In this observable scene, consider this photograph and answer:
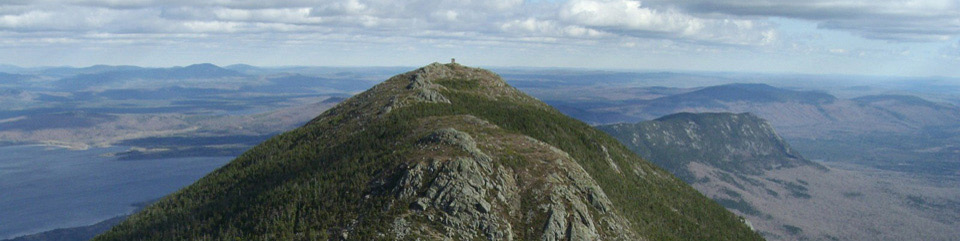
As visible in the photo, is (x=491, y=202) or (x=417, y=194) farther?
(x=491, y=202)

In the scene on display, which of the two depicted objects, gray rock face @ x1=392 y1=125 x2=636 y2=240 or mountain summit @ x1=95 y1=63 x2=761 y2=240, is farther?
mountain summit @ x1=95 y1=63 x2=761 y2=240

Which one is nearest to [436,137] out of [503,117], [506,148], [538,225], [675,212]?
[506,148]

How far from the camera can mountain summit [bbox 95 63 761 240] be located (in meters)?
102

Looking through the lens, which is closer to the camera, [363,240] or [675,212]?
[363,240]

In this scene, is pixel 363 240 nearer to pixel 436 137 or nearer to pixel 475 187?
pixel 475 187

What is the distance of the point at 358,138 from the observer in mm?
157000

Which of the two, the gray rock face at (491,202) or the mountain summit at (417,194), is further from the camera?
the mountain summit at (417,194)

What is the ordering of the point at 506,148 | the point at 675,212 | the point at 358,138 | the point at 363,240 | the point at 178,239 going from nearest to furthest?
1. the point at 363,240
2. the point at 178,239
3. the point at 506,148
4. the point at 358,138
5. the point at 675,212

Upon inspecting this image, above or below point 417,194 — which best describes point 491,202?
below

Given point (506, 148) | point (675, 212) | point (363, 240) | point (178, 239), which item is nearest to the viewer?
point (363, 240)

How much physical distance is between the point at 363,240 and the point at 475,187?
2412 cm

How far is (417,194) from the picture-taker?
10538cm

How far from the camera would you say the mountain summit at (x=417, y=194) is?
102m

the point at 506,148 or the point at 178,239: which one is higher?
the point at 506,148
